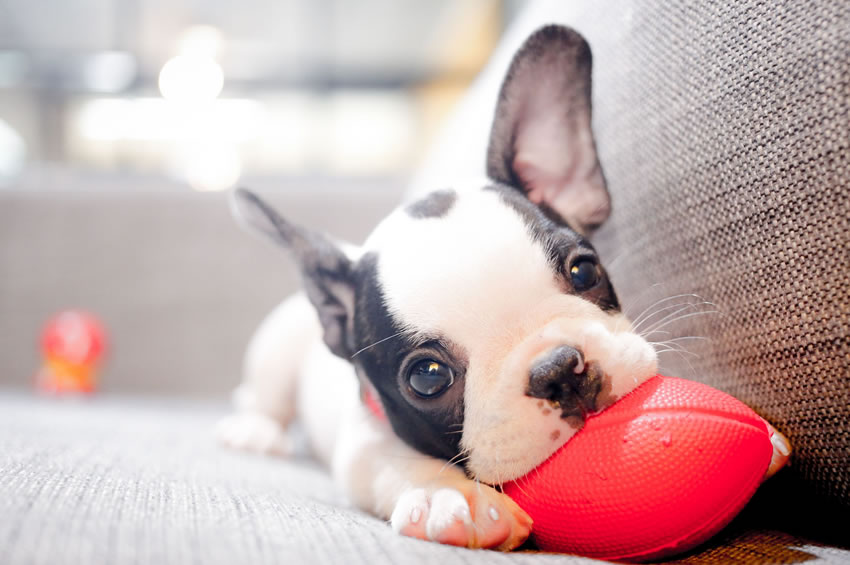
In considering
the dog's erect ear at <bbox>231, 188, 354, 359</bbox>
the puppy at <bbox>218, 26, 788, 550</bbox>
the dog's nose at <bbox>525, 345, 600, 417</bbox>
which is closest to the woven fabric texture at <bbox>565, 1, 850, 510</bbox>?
the puppy at <bbox>218, 26, 788, 550</bbox>

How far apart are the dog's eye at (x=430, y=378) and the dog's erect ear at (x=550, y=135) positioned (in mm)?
365

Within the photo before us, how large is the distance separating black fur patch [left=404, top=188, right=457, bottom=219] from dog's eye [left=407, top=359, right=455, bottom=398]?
22cm

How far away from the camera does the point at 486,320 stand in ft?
3.02

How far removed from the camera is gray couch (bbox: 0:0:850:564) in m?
0.73

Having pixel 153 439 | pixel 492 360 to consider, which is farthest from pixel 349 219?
pixel 492 360

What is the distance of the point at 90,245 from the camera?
2.58 m

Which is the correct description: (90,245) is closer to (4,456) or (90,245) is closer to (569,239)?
(4,456)

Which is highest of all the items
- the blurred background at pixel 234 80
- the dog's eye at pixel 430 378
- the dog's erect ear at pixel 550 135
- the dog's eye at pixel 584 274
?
the blurred background at pixel 234 80

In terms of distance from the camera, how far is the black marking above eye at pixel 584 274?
1001 mm

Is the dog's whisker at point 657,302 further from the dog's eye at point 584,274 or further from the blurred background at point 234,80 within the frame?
the blurred background at point 234,80

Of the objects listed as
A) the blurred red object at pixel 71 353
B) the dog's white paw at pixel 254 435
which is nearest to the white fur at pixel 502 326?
the dog's white paw at pixel 254 435

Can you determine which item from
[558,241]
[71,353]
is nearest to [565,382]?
[558,241]

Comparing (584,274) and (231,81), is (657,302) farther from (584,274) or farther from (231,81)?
(231,81)

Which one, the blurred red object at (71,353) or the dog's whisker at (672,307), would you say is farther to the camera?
the blurred red object at (71,353)
